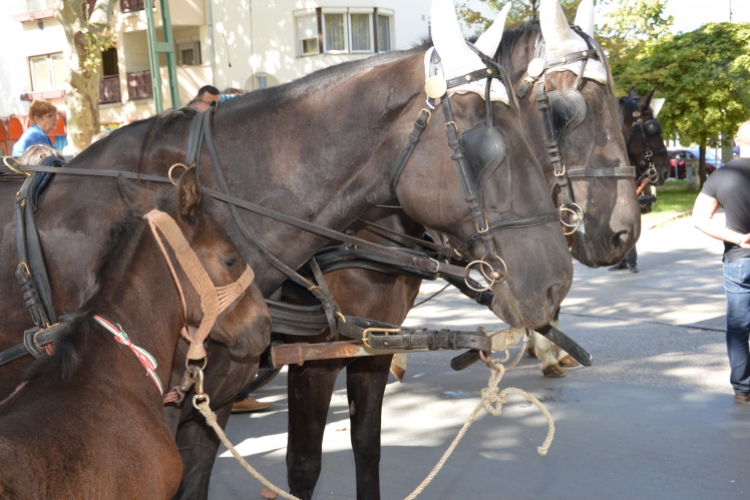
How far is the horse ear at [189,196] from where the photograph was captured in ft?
7.78

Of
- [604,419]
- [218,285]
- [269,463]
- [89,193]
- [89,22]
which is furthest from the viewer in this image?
Answer: [89,22]

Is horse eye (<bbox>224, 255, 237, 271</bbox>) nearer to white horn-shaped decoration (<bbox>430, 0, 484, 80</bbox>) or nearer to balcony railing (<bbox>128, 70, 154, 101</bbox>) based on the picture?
white horn-shaped decoration (<bbox>430, 0, 484, 80</bbox>)

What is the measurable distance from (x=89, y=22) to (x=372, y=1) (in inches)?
556

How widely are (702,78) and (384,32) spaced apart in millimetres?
10658

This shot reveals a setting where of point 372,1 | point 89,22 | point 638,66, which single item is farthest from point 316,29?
point 89,22

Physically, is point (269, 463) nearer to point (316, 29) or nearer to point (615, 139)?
point (615, 139)

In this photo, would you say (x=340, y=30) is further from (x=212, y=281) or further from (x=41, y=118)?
(x=212, y=281)

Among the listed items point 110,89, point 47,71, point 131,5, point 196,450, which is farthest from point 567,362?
point 47,71

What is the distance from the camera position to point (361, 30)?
2602 centimetres

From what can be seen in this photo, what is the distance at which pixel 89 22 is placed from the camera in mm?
13227

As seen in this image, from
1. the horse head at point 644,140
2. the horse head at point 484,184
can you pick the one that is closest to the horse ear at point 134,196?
the horse head at point 484,184

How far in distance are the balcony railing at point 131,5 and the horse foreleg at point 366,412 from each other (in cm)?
2556

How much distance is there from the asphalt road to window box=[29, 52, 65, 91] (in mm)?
24180

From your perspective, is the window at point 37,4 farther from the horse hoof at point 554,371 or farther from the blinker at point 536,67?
the blinker at point 536,67
